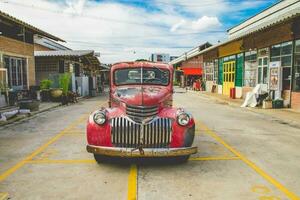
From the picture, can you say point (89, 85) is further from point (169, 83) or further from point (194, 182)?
point (194, 182)

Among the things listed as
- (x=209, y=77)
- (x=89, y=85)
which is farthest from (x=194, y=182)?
(x=209, y=77)

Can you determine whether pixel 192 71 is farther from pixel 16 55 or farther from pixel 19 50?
pixel 16 55

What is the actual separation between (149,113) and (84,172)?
5.41 ft

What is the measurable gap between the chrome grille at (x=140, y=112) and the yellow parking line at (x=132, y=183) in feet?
3.17

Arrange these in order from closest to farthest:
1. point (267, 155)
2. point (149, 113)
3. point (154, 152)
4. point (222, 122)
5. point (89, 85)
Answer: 1. point (154, 152)
2. point (149, 113)
3. point (267, 155)
4. point (222, 122)
5. point (89, 85)

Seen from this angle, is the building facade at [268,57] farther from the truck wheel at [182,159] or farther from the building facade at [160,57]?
the building facade at [160,57]

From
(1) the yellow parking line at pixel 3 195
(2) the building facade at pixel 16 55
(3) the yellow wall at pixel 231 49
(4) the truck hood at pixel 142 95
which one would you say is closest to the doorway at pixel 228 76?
(3) the yellow wall at pixel 231 49

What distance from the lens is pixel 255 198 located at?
416cm

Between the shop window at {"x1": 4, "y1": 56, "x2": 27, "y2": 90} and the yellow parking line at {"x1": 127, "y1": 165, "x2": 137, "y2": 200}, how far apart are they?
14000mm

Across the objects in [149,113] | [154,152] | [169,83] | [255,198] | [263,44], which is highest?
[263,44]

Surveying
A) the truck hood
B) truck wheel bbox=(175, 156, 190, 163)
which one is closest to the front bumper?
truck wheel bbox=(175, 156, 190, 163)

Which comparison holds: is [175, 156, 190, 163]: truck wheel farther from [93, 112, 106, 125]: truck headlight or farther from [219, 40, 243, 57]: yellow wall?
[219, 40, 243, 57]: yellow wall

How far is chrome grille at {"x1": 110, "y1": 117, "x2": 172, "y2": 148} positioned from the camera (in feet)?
17.1

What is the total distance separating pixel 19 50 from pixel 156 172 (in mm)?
16308
